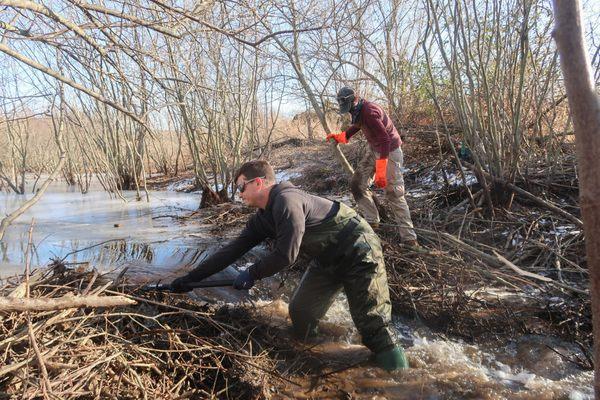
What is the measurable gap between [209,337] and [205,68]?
6.63m

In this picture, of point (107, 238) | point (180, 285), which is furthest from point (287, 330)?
point (107, 238)

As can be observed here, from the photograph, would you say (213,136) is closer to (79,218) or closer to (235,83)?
(235,83)

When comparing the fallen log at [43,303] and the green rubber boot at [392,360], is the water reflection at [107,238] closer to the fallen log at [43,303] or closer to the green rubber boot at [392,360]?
the fallen log at [43,303]

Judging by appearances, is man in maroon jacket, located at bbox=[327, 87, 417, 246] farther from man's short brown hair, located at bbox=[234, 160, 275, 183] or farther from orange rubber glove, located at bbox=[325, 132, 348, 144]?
man's short brown hair, located at bbox=[234, 160, 275, 183]

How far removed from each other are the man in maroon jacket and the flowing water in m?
1.35

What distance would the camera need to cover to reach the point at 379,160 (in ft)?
15.5

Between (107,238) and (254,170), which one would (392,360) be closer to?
(254,170)

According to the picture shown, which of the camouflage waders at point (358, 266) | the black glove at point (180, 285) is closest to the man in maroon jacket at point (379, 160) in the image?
the camouflage waders at point (358, 266)

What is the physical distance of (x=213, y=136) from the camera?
8.77 metres

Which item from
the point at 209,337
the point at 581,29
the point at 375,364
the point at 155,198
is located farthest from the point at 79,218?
the point at 581,29

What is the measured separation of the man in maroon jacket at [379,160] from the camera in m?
4.74

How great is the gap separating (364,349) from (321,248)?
886mm

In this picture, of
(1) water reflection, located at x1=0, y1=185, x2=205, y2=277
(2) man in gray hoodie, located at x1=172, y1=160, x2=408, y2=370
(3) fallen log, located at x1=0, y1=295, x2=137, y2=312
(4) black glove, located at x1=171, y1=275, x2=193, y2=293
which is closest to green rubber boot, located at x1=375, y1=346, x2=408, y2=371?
(2) man in gray hoodie, located at x1=172, y1=160, x2=408, y2=370

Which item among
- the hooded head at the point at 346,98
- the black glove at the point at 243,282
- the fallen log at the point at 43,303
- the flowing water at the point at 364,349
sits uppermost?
the hooded head at the point at 346,98
